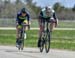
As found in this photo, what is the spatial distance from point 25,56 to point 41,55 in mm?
688

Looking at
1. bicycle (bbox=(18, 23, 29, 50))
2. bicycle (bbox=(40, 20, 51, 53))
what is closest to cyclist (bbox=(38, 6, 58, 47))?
bicycle (bbox=(40, 20, 51, 53))

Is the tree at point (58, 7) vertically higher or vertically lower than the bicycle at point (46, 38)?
lower

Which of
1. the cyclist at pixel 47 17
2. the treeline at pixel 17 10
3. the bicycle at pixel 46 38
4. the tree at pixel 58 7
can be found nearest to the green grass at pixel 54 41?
the bicycle at pixel 46 38

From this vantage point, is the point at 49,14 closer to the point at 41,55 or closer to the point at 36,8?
the point at 41,55

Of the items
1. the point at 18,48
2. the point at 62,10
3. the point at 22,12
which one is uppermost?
the point at 22,12

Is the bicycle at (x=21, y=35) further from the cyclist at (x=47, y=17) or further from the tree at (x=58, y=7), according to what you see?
the tree at (x=58, y=7)

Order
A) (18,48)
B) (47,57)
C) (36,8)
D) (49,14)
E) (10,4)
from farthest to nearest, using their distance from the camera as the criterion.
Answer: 1. (36,8)
2. (10,4)
3. (18,48)
4. (49,14)
5. (47,57)

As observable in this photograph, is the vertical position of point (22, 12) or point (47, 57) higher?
point (22, 12)

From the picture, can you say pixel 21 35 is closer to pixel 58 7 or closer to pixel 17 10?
pixel 17 10

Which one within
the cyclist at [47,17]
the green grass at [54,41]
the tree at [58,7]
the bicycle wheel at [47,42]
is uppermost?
the cyclist at [47,17]

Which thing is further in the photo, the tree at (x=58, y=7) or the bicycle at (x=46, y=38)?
the tree at (x=58, y=7)

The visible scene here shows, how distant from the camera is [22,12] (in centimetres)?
1623

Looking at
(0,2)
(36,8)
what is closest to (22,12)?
(0,2)

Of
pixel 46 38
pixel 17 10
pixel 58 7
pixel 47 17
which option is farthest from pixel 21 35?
pixel 58 7
